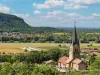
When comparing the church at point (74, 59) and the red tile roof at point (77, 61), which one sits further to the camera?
the red tile roof at point (77, 61)

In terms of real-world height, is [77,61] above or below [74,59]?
below

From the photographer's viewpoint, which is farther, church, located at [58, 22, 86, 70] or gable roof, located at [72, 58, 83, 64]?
gable roof, located at [72, 58, 83, 64]

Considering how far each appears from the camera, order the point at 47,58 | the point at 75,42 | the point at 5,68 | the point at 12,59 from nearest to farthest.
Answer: the point at 5,68, the point at 75,42, the point at 12,59, the point at 47,58

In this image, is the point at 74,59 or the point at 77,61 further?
the point at 74,59

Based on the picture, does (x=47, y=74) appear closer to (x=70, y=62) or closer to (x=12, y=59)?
(x=70, y=62)

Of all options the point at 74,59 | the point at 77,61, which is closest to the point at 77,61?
the point at 77,61

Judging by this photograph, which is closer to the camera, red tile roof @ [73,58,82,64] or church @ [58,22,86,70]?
church @ [58,22,86,70]

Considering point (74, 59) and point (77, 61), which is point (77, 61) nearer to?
point (77, 61)

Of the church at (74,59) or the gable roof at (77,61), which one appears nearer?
the church at (74,59)

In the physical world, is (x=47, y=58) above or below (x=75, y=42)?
below

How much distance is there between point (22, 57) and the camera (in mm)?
80688

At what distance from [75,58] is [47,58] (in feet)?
64.2

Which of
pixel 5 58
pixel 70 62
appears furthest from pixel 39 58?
pixel 70 62

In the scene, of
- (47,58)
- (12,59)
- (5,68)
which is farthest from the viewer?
(47,58)
